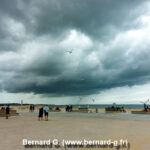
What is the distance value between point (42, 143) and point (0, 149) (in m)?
1.90

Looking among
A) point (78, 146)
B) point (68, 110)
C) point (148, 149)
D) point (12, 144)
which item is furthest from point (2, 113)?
point (148, 149)

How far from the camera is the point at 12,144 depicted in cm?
840

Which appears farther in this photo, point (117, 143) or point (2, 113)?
point (2, 113)

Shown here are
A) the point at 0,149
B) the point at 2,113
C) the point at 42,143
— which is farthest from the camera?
the point at 2,113

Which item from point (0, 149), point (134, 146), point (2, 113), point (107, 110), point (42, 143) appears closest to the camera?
point (0, 149)

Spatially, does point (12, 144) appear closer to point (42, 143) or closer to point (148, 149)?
point (42, 143)

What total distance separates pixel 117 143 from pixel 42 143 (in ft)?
11.8

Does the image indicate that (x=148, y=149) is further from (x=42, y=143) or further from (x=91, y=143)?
(x=42, y=143)

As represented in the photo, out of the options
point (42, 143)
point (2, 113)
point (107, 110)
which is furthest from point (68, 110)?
point (42, 143)

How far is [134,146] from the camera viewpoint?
8.00 meters

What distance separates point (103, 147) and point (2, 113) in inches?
956

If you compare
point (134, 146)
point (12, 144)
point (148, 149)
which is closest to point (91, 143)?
point (134, 146)

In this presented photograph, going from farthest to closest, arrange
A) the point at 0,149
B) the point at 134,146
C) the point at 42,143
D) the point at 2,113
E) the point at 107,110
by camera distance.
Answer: the point at 107,110 → the point at 2,113 → the point at 42,143 → the point at 134,146 → the point at 0,149

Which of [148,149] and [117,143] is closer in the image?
[148,149]
